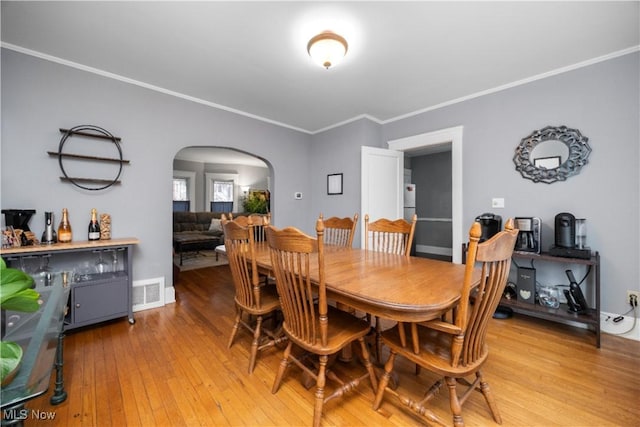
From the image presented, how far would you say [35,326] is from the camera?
3.47ft

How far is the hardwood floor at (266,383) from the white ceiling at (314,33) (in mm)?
2470

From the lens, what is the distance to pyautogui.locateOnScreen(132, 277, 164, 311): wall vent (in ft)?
9.02

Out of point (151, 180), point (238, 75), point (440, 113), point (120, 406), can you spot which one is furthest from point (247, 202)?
point (120, 406)

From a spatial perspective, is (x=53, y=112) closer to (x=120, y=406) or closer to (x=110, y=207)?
(x=110, y=207)

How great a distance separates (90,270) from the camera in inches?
100.0

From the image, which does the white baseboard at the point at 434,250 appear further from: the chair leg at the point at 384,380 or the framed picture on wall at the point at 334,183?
the chair leg at the point at 384,380

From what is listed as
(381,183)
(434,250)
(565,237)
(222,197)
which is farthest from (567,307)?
(222,197)

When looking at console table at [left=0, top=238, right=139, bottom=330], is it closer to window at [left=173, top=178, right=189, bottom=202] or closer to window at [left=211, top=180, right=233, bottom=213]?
window at [left=173, top=178, right=189, bottom=202]

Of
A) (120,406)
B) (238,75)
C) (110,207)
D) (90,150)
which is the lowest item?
(120,406)

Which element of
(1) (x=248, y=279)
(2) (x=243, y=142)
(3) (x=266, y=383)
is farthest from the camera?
(2) (x=243, y=142)

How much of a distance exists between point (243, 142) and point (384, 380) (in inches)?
130

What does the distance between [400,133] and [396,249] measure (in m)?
2.20

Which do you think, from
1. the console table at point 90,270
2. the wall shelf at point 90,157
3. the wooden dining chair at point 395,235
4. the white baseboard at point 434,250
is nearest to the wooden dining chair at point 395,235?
the wooden dining chair at point 395,235

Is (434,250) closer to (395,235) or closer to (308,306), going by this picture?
(395,235)
